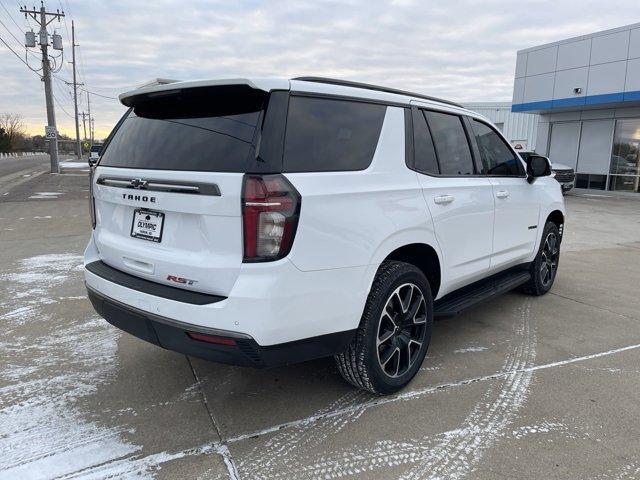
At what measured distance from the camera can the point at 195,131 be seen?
2.79 meters

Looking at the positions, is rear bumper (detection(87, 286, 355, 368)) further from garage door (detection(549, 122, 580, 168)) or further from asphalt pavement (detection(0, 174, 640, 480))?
garage door (detection(549, 122, 580, 168))

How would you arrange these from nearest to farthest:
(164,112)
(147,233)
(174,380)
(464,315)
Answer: (147,233) → (164,112) → (174,380) → (464,315)

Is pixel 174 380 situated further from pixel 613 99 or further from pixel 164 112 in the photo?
pixel 613 99

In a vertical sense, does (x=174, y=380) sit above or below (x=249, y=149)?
below

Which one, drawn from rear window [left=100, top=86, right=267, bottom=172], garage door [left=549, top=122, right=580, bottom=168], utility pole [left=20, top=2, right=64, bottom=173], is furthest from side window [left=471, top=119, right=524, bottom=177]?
A: utility pole [left=20, top=2, right=64, bottom=173]

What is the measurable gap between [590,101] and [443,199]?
1970 centimetres

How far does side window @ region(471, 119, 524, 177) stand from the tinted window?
4.82 feet

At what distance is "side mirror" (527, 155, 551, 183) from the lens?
4.77m

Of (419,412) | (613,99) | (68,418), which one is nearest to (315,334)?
(419,412)

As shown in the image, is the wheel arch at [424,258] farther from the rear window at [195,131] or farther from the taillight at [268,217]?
the rear window at [195,131]

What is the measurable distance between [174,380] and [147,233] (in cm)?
117

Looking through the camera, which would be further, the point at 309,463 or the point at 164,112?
the point at 164,112

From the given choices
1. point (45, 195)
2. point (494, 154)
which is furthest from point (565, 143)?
point (494, 154)

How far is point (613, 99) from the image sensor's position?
1900 cm
